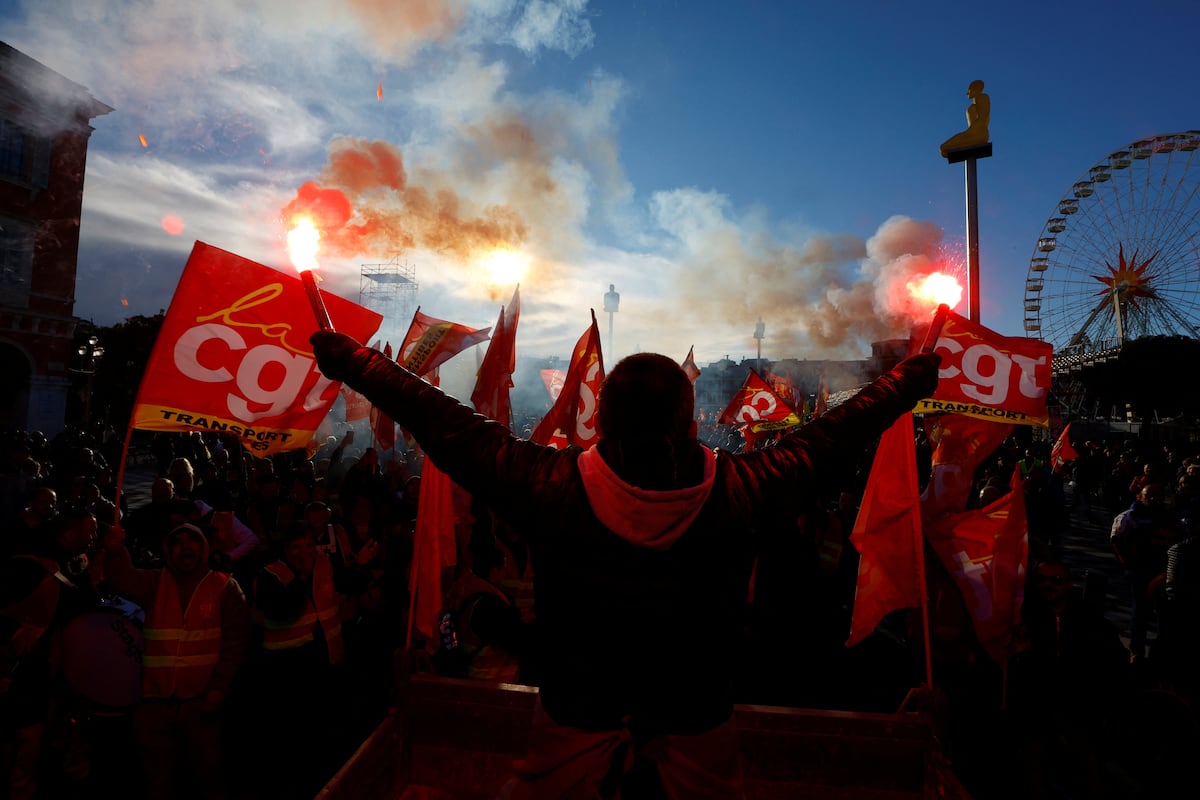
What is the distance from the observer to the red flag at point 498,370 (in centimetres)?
749

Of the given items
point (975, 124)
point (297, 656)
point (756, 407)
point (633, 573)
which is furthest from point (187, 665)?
point (975, 124)

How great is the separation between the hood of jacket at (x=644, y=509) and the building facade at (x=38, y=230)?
27.1m

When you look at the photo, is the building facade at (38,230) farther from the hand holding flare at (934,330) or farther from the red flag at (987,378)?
the hand holding flare at (934,330)

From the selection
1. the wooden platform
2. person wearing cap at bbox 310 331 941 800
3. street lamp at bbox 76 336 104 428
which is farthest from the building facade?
person wearing cap at bbox 310 331 941 800

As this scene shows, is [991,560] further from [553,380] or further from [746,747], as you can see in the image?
[553,380]

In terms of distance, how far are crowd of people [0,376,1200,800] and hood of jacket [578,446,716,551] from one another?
619mm

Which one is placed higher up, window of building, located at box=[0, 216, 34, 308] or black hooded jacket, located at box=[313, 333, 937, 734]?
window of building, located at box=[0, 216, 34, 308]

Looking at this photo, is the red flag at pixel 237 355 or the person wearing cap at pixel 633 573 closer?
the person wearing cap at pixel 633 573

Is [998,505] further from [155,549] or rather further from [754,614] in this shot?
[155,549]

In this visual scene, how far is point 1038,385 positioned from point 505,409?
557 cm

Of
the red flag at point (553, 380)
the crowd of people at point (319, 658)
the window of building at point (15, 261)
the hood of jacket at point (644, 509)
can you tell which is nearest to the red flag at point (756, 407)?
the red flag at point (553, 380)

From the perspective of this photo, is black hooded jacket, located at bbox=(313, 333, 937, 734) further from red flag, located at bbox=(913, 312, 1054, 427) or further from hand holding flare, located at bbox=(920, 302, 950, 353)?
red flag, located at bbox=(913, 312, 1054, 427)

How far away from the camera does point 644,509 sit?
53.4 inches

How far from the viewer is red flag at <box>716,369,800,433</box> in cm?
A: 1277
